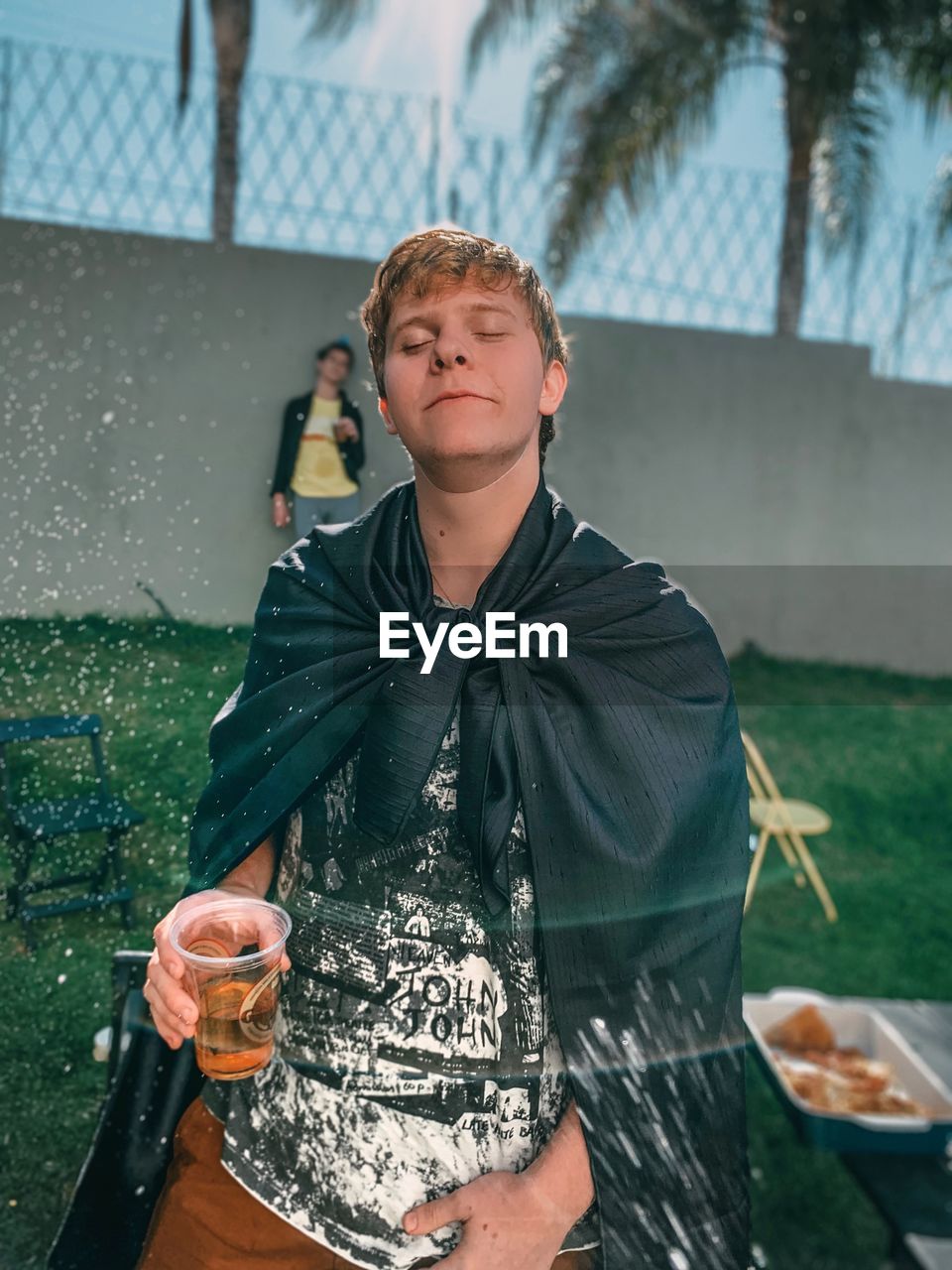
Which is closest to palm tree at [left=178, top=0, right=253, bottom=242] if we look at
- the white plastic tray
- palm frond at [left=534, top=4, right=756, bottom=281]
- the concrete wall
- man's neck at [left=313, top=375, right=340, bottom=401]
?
the concrete wall

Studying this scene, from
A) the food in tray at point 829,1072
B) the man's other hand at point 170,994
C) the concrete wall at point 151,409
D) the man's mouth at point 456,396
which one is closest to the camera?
the man's other hand at point 170,994

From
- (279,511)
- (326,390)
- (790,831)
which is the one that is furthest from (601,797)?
(790,831)

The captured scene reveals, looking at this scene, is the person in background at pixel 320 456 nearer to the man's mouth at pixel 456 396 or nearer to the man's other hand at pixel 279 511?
the man's other hand at pixel 279 511

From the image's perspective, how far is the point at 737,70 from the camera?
19.7ft

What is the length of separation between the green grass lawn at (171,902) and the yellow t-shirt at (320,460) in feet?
1.02

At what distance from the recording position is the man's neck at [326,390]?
1889mm

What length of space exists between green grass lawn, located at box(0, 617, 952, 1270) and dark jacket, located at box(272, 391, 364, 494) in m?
0.31

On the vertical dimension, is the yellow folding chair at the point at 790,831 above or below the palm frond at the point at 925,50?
below

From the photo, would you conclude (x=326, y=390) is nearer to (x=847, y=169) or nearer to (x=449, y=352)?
(x=449, y=352)

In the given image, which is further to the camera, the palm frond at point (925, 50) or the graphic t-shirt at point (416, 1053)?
the palm frond at point (925, 50)

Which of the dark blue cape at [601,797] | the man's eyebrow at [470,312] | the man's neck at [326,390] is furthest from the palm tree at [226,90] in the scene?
the dark blue cape at [601,797]

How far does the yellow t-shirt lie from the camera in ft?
6.04

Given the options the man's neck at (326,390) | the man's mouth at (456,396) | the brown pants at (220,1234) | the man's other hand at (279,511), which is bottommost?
the brown pants at (220,1234)

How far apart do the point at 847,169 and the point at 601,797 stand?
6.80 m
